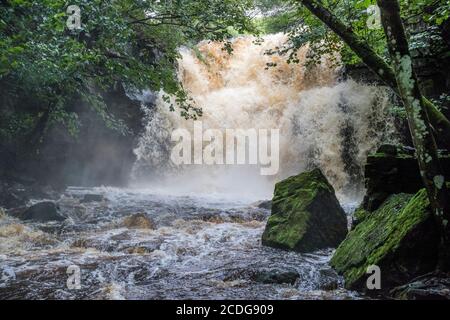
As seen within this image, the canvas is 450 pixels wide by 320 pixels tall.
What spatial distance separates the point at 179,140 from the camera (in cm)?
2094

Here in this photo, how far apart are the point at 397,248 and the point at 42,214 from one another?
31.5 ft

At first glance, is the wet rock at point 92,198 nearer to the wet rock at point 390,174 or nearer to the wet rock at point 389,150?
the wet rock at point 390,174

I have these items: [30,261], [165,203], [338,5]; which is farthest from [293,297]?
[165,203]

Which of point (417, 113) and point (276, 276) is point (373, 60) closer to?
point (417, 113)

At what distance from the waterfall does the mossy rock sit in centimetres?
1112

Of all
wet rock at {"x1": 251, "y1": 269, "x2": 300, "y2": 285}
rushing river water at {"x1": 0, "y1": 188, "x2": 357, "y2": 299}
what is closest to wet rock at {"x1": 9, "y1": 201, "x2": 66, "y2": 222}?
rushing river water at {"x1": 0, "y1": 188, "x2": 357, "y2": 299}

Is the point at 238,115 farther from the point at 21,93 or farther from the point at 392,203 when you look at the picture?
the point at 392,203

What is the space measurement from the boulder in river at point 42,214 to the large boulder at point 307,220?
634 cm

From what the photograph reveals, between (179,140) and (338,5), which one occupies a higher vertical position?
(338,5)

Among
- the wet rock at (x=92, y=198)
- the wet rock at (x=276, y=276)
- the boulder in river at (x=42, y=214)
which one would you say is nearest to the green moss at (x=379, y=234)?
the wet rock at (x=276, y=276)

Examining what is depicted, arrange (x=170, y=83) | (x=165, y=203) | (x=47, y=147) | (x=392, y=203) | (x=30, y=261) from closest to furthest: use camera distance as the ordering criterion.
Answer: (x=392, y=203) < (x=30, y=261) < (x=170, y=83) < (x=165, y=203) < (x=47, y=147)

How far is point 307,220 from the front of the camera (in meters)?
8.03

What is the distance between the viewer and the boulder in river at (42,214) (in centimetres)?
1104

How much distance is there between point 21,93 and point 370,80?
14.2 metres
